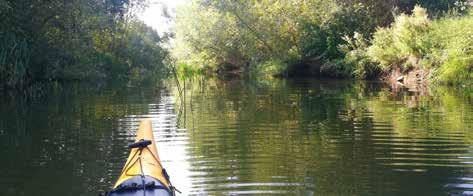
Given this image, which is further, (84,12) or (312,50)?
(312,50)

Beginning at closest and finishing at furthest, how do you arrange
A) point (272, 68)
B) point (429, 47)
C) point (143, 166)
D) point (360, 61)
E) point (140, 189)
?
point (140, 189) < point (143, 166) < point (429, 47) < point (360, 61) < point (272, 68)

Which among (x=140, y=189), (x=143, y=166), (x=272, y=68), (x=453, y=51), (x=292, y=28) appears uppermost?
(x=292, y=28)

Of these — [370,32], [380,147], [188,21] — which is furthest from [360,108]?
[188,21]

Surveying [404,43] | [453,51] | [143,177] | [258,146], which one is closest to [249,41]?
[404,43]

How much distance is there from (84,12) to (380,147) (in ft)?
74.2

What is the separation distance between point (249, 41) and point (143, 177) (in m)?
38.8

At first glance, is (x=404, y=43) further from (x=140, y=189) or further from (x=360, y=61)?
(x=140, y=189)

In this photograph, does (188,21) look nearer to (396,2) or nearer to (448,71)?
(396,2)

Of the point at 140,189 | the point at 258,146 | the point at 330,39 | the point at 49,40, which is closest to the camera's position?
the point at 140,189

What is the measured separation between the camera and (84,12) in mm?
30781

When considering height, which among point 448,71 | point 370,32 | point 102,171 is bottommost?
point 102,171

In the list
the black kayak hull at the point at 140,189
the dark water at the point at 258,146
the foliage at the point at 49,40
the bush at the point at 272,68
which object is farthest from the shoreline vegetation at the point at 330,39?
the black kayak hull at the point at 140,189

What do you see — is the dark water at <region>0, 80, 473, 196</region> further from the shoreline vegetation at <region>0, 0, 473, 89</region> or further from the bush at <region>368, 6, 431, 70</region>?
the bush at <region>368, 6, 431, 70</region>

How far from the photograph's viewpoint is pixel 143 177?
22.0 feet
